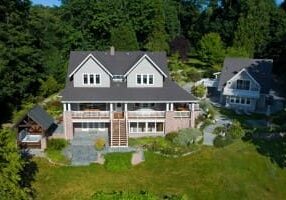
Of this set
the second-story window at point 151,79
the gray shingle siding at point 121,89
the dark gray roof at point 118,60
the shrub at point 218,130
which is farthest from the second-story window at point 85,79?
the shrub at point 218,130

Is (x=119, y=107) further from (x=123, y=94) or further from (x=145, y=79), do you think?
(x=145, y=79)

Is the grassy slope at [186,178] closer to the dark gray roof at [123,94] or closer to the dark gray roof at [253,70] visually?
the dark gray roof at [123,94]

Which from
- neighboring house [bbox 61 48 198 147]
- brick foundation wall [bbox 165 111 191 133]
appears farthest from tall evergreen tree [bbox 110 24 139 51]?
brick foundation wall [bbox 165 111 191 133]

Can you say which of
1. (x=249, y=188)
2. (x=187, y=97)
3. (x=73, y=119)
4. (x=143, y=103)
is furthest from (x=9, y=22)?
(x=249, y=188)

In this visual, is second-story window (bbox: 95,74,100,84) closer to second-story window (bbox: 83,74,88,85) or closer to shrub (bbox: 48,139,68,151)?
second-story window (bbox: 83,74,88,85)

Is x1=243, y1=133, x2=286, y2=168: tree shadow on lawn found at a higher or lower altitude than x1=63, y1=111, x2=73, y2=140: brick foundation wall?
lower

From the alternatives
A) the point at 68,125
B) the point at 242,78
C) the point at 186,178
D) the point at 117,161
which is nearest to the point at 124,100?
the point at 68,125
